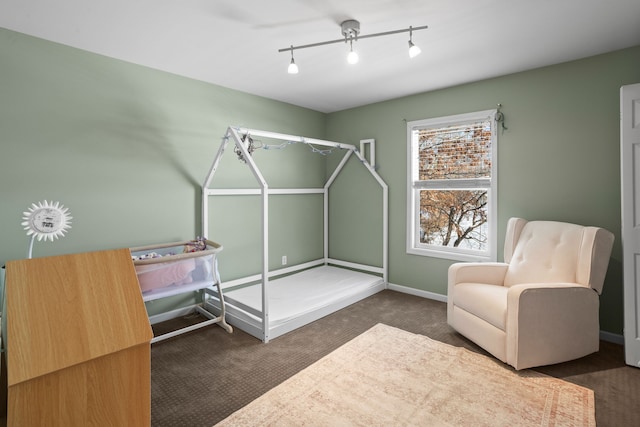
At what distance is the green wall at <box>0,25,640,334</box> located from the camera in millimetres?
2533

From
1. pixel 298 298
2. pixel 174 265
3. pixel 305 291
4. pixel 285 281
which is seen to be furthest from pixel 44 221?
pixel 285 281

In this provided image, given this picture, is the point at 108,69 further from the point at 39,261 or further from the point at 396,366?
the point at 396,366

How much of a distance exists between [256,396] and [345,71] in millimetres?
2846

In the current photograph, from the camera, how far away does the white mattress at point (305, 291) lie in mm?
3189

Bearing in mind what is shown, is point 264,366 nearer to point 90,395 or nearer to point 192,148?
point 90,395

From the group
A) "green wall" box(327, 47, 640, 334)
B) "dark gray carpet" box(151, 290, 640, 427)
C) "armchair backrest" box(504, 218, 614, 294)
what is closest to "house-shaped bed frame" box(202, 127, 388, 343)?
"dark gray carpet" box(151, 290, 640, 427)

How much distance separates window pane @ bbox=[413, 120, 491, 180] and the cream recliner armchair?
1.00 metres

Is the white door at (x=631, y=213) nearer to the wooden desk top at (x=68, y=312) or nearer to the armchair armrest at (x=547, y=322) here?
the armchair armrest at (x=547, y=322)

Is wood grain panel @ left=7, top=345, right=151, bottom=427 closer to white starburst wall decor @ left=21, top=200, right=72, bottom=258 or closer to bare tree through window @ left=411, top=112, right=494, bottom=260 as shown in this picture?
white starburst wall decor @ left=21, top=200, right=72, bottom=258

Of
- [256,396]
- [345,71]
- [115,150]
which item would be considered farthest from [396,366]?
[115,150]

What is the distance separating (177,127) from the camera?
333 centimetres

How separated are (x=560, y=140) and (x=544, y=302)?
161 cm

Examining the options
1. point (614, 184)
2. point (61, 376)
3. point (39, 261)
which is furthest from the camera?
point (614, 184)

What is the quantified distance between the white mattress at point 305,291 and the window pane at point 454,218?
0.91m
